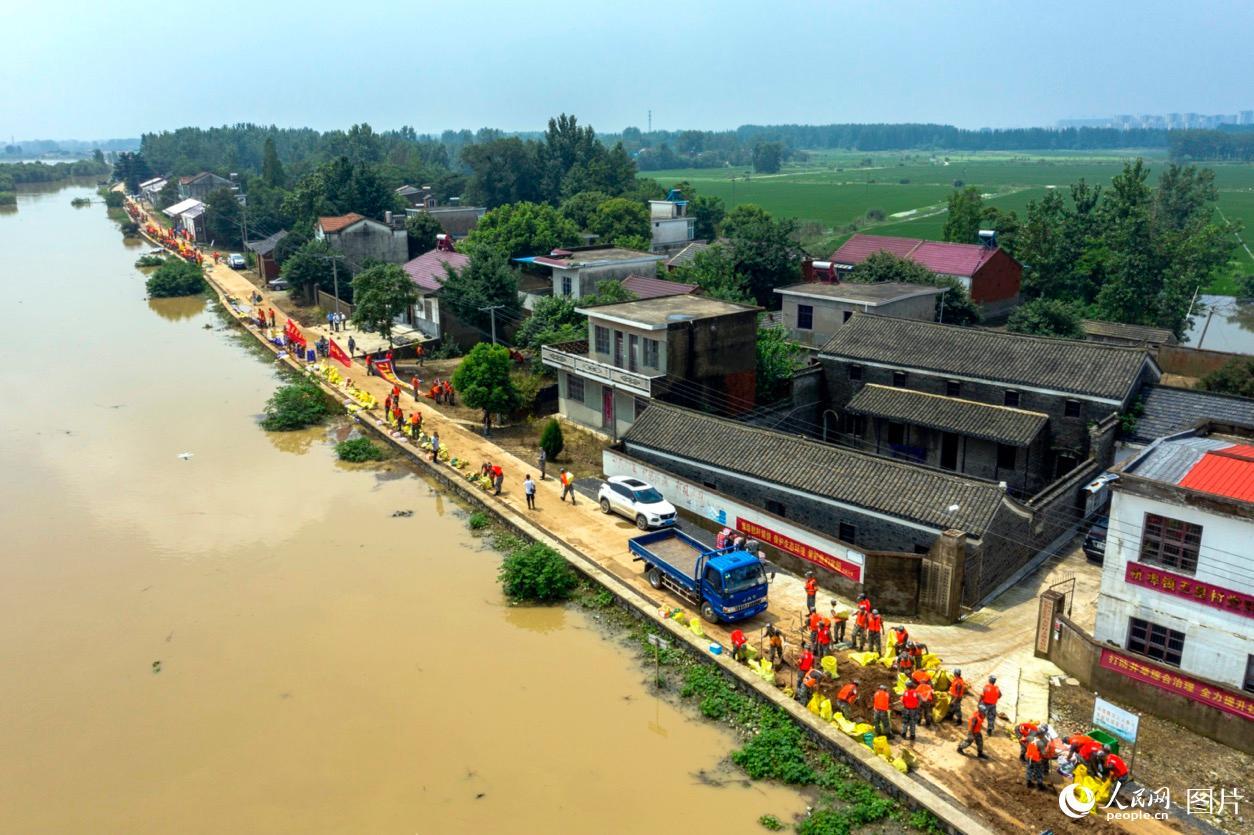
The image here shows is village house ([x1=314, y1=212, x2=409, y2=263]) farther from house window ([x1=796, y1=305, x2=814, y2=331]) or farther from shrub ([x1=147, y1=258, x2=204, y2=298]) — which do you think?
house window ([x1=796, y1=305, x2=814, y2=331])

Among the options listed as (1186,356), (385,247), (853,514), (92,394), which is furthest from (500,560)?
(385,247)

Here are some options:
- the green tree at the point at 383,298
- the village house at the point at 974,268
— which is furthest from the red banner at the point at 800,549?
the green tree at the point at 383,298

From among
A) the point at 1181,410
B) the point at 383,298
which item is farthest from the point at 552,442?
the point at 1181,410

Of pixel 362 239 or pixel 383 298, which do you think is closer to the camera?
pixel 383 298

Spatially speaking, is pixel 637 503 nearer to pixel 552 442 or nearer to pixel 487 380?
pixel 552 442

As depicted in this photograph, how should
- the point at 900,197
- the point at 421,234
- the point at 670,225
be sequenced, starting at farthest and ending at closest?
the point at 900,197, the point at 670,225, the point at 421,234

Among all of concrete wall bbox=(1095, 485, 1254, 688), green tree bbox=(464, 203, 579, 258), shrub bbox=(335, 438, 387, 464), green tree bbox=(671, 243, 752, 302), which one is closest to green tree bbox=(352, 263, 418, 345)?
green tree bbox=(464, 203, 579, 258)
